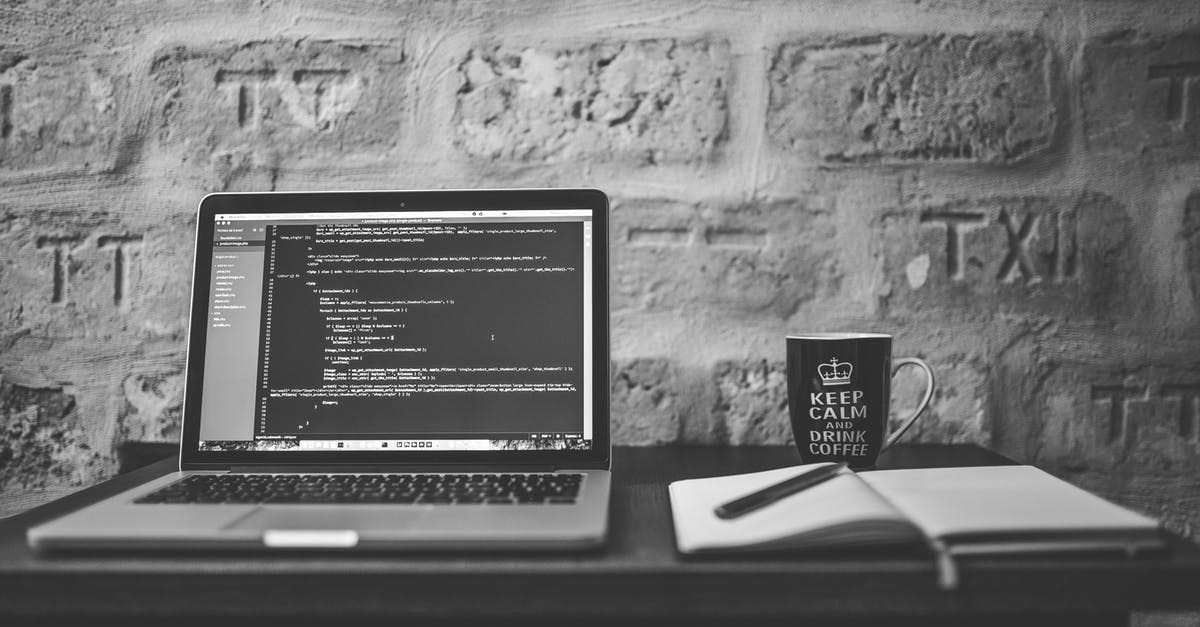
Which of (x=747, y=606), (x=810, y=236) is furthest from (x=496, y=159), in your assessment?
(x=747, y=606)

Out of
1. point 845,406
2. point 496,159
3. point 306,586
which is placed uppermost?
point 496,159

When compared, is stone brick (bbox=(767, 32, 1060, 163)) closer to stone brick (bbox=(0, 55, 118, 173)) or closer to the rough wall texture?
the rough wall texture

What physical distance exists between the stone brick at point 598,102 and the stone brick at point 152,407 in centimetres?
49

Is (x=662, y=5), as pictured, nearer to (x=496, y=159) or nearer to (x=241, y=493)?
(x=496, y=159)

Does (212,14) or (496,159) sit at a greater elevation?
(212,14)

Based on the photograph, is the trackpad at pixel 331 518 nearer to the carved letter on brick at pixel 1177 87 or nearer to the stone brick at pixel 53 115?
the stone brick at pixel 53 115

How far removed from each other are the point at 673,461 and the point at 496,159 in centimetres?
44

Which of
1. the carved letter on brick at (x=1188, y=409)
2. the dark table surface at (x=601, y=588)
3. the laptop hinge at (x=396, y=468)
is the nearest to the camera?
the dark table surface at (x=601, y=588)

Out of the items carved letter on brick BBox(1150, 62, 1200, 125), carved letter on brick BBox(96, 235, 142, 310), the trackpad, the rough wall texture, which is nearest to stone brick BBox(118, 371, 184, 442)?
the rough wall texture

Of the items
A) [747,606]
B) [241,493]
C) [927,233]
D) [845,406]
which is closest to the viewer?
[747,606]

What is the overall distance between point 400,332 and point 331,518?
273 millimetres

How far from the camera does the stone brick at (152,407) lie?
1.00 m

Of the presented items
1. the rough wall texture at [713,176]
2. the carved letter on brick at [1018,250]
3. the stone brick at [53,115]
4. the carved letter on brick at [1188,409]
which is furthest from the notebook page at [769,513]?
the stone brick at [53,115]

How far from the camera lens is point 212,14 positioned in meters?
1.00
